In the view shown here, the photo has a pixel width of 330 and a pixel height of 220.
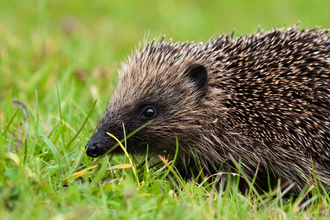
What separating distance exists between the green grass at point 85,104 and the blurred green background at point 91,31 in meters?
0.02

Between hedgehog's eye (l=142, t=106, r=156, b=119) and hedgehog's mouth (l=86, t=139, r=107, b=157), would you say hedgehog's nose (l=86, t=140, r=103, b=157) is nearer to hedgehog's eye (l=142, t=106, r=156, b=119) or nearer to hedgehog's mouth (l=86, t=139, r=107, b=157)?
hedgehog's mouth (l=86, t=139, r=107, b=157)

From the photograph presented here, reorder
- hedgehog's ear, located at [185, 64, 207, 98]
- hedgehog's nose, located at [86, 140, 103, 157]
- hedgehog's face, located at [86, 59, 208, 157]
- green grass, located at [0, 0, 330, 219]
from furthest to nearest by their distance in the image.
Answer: hedgehog's ear, located at [185, 64, 207, 98] → hedgehog's face, located at [86, 59, 208, 157] → hedgehog's nose, located at [86, 140, 103, 157] → green grass, located at [0, 0, 330, 219]

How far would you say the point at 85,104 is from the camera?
4605 millimetres

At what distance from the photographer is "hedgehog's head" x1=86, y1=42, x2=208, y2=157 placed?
3.55m

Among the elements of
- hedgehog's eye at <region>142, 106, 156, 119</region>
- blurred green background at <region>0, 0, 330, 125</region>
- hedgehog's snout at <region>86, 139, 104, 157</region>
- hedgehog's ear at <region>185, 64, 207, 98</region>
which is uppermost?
blurred green background at <region>0, 0, 330, 125</region>

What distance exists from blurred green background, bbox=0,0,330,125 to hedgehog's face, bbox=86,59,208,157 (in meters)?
0.55

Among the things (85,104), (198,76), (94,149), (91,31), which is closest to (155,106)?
(198,76)

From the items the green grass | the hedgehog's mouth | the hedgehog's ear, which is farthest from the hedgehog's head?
the green grass

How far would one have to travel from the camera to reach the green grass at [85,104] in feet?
8.09

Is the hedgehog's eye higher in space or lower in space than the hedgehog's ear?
lower

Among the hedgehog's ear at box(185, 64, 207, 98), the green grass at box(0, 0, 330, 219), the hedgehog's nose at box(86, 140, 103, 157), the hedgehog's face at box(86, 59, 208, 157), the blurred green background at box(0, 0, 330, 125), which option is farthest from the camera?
the blurred green background at box(0, 0, 330, 125)

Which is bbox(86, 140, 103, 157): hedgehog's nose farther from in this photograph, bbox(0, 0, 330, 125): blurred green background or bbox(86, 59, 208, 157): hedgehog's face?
bbox(0, 0, 330, 125): blurred green background

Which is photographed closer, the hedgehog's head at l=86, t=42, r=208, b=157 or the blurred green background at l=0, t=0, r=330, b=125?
the hedgehog's head at l=86, t=42, r=208, b=157

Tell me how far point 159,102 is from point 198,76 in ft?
1.55
